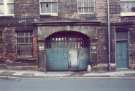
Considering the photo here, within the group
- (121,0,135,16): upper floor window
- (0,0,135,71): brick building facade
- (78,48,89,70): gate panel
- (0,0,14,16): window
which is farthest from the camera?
(0,0,14,16): window

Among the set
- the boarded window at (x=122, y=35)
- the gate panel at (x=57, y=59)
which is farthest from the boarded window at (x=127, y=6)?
the gate panel at (x=57, y=59)

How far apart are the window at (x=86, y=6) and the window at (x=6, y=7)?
481 centimetres

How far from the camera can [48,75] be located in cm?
2617

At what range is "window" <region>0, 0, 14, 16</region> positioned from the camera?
28719 mm

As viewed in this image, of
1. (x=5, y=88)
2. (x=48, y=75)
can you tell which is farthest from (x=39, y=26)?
(x=5, y=88)

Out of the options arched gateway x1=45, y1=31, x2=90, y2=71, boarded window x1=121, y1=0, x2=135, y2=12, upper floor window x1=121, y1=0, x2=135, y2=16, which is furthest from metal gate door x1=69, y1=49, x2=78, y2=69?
boarded window x1=121, y1=0, x2=135, y2=12

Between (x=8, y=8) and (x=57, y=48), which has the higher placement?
(x=8, y=8)

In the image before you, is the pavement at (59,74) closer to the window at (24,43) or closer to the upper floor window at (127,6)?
the window at (24,43)

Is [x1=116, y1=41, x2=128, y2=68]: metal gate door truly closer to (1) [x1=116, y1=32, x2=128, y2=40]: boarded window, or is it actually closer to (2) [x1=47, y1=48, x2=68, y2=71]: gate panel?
(1) [x1=116, y1=32, x2=128, y2=40]: boarded window

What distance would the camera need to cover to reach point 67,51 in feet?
93.8

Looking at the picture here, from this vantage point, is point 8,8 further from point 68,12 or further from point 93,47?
point 93,47

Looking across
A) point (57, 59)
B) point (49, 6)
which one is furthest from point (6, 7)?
point (57, 59)

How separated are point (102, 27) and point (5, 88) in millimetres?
11329

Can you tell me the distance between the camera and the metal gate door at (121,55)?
93.2 ft
